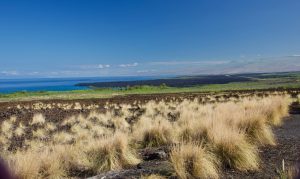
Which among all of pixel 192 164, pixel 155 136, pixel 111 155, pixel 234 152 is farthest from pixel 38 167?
pixel 155 136

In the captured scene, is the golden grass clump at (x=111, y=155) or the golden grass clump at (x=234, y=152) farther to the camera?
the golden grass clump at (x=111, y=155)

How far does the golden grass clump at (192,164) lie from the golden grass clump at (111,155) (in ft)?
7.06

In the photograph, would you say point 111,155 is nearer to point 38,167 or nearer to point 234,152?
point 38,167

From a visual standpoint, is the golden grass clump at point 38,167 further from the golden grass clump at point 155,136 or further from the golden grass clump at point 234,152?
the golden grass clump at point 155,136

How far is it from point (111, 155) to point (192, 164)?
2.53m

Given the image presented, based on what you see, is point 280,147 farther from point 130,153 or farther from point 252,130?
point 130,153

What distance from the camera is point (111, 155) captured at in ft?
29.5

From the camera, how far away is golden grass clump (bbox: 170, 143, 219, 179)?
6.93 meters

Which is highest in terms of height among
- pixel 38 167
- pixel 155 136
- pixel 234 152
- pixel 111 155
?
pixel 234 152

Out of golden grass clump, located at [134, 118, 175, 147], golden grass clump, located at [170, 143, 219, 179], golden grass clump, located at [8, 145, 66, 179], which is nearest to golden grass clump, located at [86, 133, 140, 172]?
golden grass clump, located at [8, 145, 66, 179]

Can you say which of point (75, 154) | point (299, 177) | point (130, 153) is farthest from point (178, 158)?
point (299, 177)

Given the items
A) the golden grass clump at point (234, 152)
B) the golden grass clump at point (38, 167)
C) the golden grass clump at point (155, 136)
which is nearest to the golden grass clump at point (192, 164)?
the golden grass clump at point (234, 152)

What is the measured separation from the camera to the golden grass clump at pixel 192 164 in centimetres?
693

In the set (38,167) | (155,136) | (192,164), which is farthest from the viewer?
(155,136)
